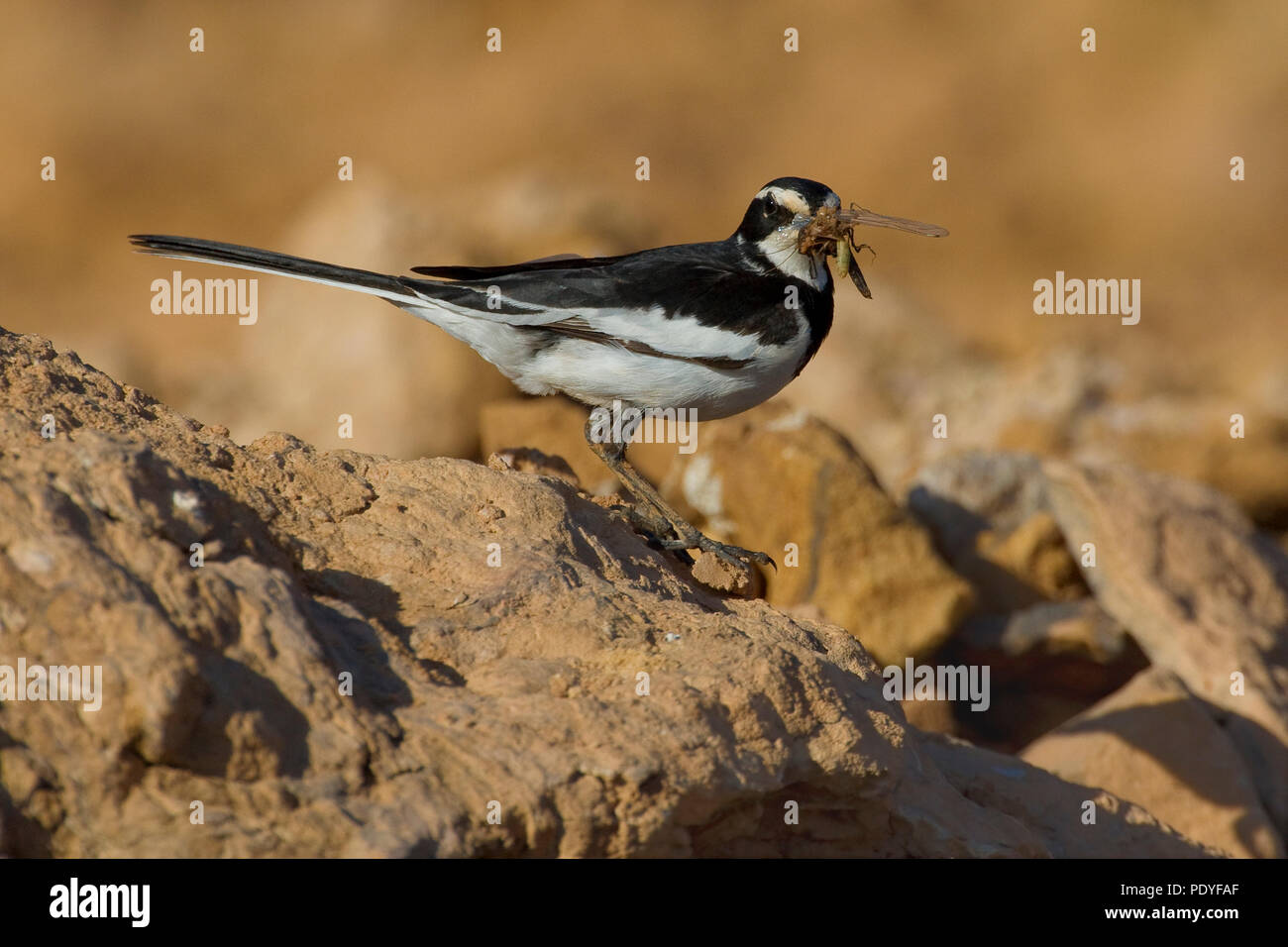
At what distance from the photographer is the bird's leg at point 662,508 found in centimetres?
580

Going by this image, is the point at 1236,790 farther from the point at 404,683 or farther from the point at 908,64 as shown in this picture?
the point at 908,64

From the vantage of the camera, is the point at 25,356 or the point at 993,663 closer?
the point at 25,356

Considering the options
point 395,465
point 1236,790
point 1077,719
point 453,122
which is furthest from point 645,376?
point 453,122

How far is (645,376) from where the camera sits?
5.96 m

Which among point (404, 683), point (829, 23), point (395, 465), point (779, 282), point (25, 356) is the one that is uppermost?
point (829, 23)

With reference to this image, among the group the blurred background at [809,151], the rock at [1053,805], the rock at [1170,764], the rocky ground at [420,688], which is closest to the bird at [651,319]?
the rocky ground at [420,688]

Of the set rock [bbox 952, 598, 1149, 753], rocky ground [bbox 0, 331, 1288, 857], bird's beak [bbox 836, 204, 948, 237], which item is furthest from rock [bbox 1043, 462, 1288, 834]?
bird's beak [bbox 836, 204, 948, 237]

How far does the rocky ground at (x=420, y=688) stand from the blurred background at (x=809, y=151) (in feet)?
31.0

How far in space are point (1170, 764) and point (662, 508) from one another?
9.21 feet

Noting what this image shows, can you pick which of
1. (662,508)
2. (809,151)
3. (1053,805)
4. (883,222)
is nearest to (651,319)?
(662,508)

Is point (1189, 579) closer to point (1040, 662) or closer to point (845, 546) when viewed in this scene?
point (1040, 662)

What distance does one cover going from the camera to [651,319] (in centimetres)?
602

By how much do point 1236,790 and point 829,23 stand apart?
1519cm

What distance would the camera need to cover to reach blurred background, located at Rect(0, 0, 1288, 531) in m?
16.0
